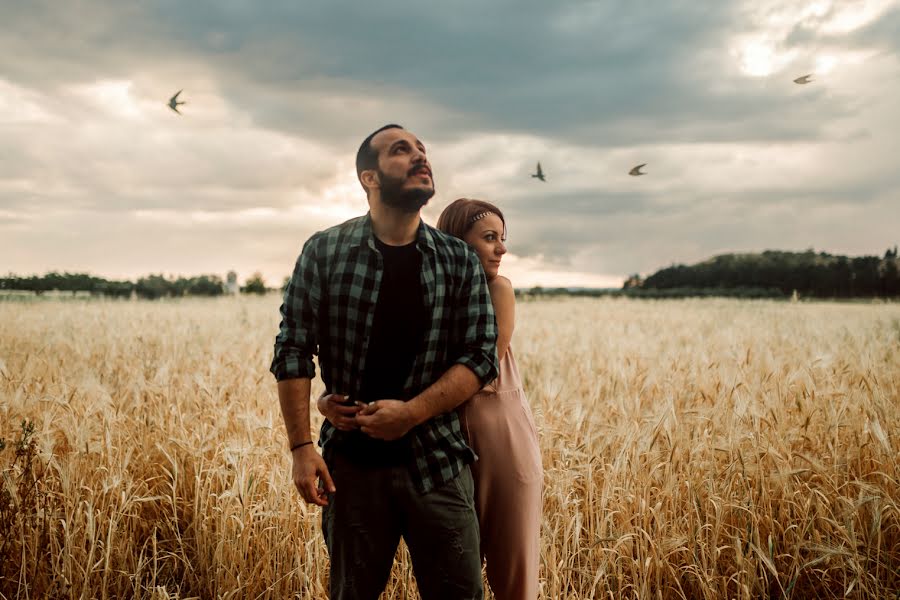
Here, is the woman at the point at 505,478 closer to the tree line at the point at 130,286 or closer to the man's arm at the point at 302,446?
the man's arm at the point at 302,446

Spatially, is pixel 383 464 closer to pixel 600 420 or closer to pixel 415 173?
pixel 415 173

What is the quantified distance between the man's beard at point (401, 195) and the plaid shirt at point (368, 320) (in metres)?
0.10

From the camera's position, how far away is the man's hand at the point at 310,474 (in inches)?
73.6

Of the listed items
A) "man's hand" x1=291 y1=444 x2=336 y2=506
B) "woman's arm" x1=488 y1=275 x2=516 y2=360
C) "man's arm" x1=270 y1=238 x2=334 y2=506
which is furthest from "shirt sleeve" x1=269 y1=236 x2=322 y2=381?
"woman's arm" x1=488 y1=275 x2=516 y2=360

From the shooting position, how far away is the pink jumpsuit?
6.67 ft

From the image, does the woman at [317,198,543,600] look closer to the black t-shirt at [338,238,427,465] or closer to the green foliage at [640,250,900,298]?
the black t-shirt at [338,238,427,465]

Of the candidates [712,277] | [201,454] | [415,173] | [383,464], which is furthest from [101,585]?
[712,277]

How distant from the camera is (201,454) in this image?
11.3 ft

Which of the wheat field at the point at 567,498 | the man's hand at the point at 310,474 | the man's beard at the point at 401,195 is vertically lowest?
the wheat field at the point at 567,498

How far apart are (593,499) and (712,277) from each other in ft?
178

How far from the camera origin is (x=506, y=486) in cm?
203

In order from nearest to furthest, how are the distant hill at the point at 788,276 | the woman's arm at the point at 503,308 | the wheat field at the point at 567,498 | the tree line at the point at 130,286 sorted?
the woman's arm at the point at 503,308
the wheat field at the point at 567,498
the tree line at the point at 130,286
the distant hill at the point at 788,276

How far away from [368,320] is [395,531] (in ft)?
2.46

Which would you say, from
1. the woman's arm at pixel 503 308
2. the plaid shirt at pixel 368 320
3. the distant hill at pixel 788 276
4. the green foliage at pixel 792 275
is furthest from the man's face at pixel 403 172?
the distant hill at pixel 788 276
